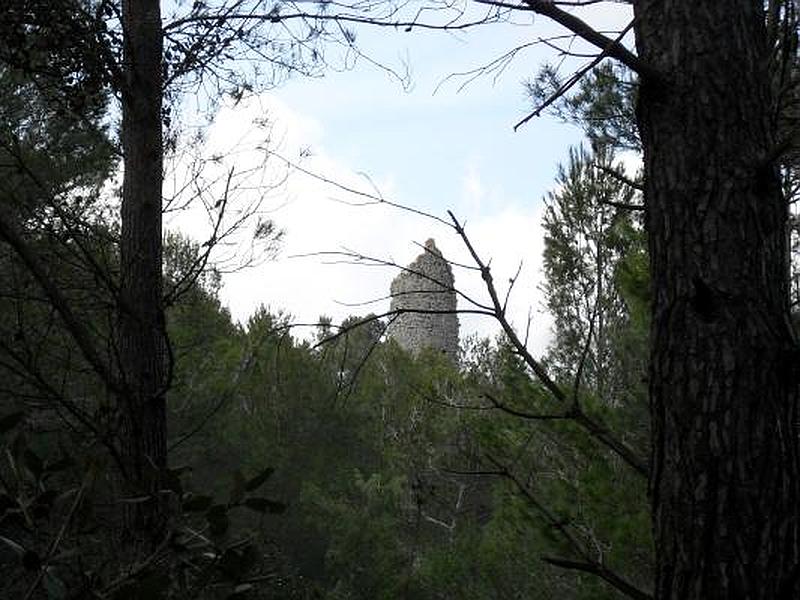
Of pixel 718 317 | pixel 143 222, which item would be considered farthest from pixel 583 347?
pixel 718 317

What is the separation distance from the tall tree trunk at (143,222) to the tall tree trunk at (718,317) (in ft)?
6.44

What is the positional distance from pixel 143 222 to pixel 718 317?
250 cm

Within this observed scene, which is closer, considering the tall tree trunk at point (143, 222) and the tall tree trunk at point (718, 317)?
the tall tree trunk at point (718, 317)

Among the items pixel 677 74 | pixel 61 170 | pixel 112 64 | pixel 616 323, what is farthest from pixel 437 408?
pixel 677 74

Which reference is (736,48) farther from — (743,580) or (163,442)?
(163,442)

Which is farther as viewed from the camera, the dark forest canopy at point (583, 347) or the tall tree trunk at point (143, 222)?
the tall tree trunk at point (143, 222)

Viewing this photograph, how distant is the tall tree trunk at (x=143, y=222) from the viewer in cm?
382

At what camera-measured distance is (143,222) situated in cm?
408

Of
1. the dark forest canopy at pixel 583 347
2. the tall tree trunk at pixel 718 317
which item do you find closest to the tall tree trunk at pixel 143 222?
the dark forest canopy at pixel 583 347

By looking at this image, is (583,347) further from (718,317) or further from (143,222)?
(718,317)

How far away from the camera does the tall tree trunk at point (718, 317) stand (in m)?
2.25

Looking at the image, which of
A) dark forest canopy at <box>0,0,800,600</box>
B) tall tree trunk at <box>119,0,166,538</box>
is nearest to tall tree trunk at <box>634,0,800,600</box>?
dark forest canopy at <box>0,0,800,600</box>

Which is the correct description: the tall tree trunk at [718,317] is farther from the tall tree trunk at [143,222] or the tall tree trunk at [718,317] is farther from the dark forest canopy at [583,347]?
the tall tree trunk at [143,222]

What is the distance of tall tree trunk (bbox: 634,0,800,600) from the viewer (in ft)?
7.39
